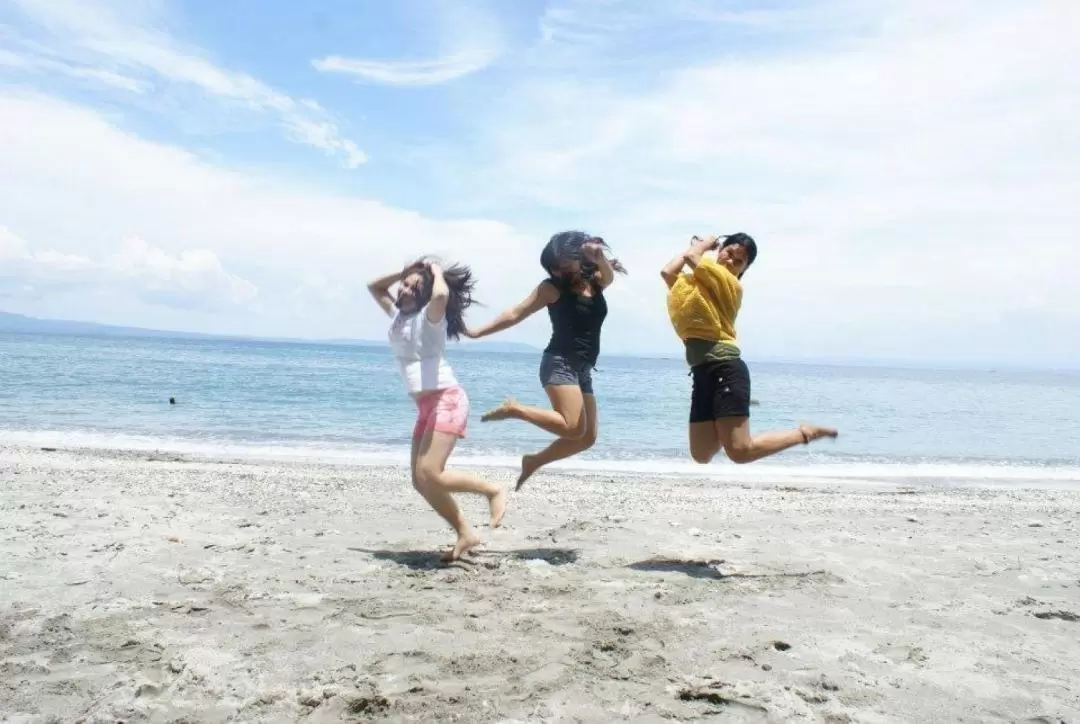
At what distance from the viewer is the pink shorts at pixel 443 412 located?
198 inches

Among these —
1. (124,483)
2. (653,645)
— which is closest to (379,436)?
(124,483)

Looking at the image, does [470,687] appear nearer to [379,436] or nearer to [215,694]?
[215,694]

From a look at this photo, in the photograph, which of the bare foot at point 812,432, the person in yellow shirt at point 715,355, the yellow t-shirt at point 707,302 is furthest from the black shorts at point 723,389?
the bare foot at point 812,432

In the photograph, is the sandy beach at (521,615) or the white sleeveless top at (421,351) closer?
the sandy beach at (521,615)

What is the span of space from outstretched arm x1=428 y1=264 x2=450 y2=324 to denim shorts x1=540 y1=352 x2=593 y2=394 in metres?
0.85

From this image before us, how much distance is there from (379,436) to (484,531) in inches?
493

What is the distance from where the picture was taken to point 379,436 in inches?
736

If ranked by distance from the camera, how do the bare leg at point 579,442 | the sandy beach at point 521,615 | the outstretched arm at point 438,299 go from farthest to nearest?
the bare leg at point 579,442 → the outstretched arm at point 438,299 → the sandy beach at point 521,615

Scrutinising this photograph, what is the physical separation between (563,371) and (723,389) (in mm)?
1079

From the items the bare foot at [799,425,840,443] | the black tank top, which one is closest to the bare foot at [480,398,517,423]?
the black tank top

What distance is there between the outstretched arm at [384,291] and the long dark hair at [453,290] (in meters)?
0.23

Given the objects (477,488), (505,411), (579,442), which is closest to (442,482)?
(477,488)

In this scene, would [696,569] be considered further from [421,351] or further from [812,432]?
[421,351]

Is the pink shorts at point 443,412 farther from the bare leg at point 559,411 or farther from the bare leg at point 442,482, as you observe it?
the bare leg at point 559,411
